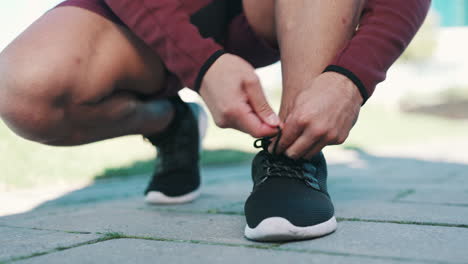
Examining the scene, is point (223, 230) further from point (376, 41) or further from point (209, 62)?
point (376, 41)

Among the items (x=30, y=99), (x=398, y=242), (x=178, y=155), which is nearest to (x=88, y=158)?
(x=178, y=155)

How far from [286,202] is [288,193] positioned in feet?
0.10

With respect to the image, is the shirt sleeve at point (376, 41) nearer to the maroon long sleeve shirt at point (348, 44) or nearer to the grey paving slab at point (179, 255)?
the maroon long sleeve shirt at point (348, 44)

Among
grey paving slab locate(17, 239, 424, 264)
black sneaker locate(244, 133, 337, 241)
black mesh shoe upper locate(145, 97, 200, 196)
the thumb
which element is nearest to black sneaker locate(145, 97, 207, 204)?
black mesh shoe upper locate(145, 97, 200, 196)

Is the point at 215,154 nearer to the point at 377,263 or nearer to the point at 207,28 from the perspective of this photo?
the point at 207,28

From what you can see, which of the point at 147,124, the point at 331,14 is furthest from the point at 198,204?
the point at 331,14

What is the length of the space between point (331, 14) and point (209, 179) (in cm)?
162

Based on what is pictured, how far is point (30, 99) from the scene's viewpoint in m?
1.30

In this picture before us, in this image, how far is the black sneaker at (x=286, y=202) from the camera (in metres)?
1.00

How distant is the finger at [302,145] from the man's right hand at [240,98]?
54 millimetres

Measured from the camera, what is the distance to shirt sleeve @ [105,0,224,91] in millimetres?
1051

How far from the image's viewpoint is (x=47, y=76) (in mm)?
1272

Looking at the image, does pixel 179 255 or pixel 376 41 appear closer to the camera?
pixel 179 255

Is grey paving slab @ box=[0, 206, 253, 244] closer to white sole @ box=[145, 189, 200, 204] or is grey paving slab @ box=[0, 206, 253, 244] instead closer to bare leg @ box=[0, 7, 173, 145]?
white sole @ box=[145, 189, 200, 204]
